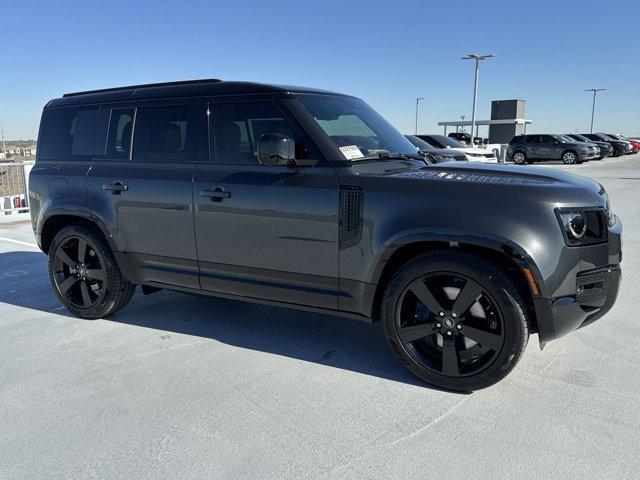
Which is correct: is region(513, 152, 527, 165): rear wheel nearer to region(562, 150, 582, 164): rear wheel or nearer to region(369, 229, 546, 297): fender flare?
region(562, 150, 582, 164): rear wheel

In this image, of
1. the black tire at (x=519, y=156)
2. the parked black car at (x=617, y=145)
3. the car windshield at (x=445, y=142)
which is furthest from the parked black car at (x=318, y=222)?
the parked black car at (x=617, y=145)

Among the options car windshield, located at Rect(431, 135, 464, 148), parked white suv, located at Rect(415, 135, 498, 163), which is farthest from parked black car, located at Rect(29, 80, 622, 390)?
car windshield, located at Rect(431, 135, 464, 148)

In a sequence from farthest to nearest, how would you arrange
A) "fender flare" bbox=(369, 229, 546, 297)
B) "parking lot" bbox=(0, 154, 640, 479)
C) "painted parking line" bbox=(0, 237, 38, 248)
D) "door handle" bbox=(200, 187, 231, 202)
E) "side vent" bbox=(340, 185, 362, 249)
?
"painted parking line" bbox=(0, 237, 38, 248)
"door handle" bbox=(200, 187, 231, 202)
"side vent" bbox=(340, 185, 362, 249)
"fender flare" bbox=(369, 229, 546, 297)
"parking lot" bbox=(0, 154, 640, 479)

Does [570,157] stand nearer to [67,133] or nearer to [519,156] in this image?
[519,156]

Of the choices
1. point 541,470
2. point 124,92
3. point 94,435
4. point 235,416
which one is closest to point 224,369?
point 235,416

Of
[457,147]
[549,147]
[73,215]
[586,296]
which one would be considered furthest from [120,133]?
[549,147]

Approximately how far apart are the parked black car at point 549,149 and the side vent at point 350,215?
89.4 feet

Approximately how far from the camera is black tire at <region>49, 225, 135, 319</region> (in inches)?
177

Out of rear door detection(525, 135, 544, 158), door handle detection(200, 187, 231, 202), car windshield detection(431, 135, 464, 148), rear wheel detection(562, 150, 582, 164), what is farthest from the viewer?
rear door detection(525, 135, 544, 158)

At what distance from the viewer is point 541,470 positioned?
8.03 feet

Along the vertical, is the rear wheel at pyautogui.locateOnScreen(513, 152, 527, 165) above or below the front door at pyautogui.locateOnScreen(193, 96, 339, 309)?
below

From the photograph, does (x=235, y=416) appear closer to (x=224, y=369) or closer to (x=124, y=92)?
(x=224, y=369)

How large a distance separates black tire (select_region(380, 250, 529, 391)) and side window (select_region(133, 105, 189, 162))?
1.96 metres

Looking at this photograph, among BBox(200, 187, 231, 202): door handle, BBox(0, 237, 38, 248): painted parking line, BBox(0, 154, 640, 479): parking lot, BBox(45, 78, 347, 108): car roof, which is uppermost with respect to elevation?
BBox(45, 78, 347, 108): car roof
